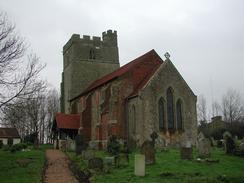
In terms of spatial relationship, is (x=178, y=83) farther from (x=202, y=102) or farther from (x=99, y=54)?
(x=202, y=102)

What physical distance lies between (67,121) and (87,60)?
12830 millimetres

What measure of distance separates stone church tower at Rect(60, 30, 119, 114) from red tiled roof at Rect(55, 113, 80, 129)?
7.76 m

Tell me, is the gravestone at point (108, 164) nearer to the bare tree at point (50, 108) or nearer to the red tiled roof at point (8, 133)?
the bare tree at point (50, 108)

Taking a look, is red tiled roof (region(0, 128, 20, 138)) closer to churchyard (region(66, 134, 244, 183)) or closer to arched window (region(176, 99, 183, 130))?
arched window (region(176, 99, 183, 130))

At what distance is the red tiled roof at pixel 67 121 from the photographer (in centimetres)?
4288

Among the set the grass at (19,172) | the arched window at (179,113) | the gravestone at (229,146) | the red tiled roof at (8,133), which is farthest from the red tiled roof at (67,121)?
the red tiled roof at (8,133)

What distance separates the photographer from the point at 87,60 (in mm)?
53531

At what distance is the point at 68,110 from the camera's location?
5388cm

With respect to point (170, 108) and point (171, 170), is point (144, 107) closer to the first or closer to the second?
point (170, 108)

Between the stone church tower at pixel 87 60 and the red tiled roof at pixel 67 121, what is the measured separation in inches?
306

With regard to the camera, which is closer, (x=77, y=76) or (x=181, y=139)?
(x=181, y=139)

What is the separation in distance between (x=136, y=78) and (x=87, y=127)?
10.3m

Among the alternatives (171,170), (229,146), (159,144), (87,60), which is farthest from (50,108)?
(171,170)

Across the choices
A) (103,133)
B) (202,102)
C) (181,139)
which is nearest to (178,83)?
(181,139)
